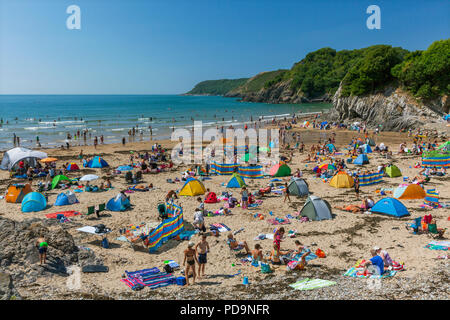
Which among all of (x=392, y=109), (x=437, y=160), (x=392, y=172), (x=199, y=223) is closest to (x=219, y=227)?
(x=199, y=223)

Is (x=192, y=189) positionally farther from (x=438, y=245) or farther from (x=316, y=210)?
(x=438, y=245)

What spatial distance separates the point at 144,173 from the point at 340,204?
13051 millimetres

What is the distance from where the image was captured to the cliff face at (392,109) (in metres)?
38.7

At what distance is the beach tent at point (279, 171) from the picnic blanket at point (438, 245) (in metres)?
11.5

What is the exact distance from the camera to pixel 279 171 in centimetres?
2156

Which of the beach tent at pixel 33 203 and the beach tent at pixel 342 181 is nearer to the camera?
the beach tent at pixel 33 203

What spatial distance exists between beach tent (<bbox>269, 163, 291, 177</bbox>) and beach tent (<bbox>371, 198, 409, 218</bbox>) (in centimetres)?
810

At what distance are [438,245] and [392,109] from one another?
118 feet

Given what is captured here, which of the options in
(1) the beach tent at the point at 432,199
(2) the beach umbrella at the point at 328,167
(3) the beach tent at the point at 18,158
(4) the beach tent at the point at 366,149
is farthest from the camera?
(4) the beach tent at the point at 366,149

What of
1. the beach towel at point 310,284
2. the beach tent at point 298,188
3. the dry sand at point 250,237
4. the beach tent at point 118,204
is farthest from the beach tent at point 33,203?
the beach towel at point 310,284

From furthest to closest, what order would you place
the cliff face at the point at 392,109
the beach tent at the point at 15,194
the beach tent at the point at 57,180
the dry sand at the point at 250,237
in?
the cliff face at the point at 392,109
the beach tent at the point at 57,180
the beach tent at the point at 15,194
the dry sand at the point at 250,237

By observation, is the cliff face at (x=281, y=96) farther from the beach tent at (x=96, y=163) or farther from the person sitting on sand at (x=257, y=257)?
the person sitting on sand at (x=257, y=257)
